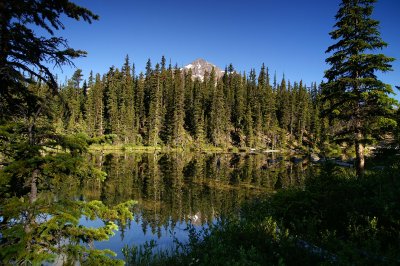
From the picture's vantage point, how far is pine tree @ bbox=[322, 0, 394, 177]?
65.5 ft

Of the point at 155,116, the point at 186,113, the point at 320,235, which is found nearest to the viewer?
the point at 320,235

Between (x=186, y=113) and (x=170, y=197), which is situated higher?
(x=186, y=113)

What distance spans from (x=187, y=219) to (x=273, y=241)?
10.3m

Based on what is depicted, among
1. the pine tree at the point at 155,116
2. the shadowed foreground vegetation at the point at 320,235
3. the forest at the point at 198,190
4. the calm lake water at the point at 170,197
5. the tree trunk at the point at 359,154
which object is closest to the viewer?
the forest at the point at 198,190

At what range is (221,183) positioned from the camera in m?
30.2

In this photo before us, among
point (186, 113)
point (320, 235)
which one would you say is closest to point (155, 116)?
point (186, 113)

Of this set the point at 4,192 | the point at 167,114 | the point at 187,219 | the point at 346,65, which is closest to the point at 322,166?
the point at 187,219

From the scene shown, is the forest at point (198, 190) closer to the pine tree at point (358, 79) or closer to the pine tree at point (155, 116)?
the pine tree at point (358, 79)

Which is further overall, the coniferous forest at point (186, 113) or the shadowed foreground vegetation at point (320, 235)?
the coniferous forest at point (186, 113)

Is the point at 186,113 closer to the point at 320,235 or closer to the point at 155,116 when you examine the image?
the point at 155,116

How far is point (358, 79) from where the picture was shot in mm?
20219

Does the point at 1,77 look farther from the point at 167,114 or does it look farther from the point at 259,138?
the point at 259,138

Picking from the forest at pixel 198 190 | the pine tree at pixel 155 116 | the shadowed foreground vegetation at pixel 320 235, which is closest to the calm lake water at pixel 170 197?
the forest at pixel 198 190

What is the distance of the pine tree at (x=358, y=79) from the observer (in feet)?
65.5
